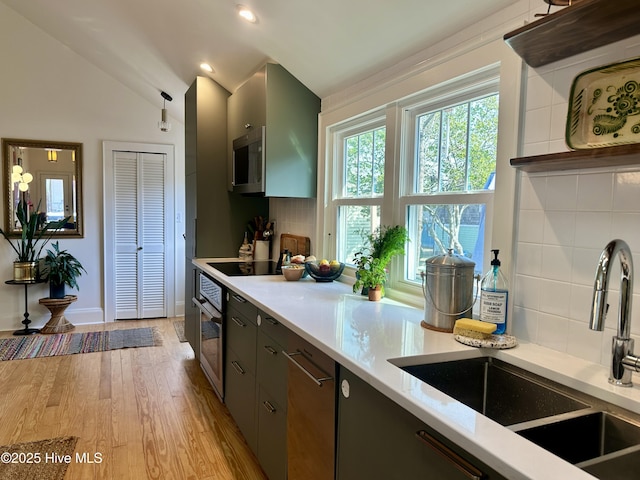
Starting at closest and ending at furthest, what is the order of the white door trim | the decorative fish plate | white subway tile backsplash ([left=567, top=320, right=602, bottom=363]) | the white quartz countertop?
the white quartz countertop, the decorative fish plate, white subway tile backsplash ([left=567, top=320, right=602, bottom=363]), the white door trim

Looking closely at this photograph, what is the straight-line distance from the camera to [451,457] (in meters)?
0.93

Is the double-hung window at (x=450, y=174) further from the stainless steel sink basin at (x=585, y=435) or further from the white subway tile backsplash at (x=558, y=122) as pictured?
the stainless steel sink basin at (x=585, y=435)

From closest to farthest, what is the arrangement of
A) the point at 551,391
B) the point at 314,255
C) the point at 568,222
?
the point at 551,391, the point at 568,222, the point at 314,255

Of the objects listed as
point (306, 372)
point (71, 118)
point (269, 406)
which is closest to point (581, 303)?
point (306, 372)

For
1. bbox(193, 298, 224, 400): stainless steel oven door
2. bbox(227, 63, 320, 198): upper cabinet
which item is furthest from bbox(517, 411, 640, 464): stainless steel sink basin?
bbox(227, 63, 320, 198): upper cabinet

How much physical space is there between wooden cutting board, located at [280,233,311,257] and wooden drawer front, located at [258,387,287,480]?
1296 millimetres

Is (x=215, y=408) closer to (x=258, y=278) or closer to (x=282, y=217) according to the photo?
(x=258, y=278)

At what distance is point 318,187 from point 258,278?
738 millimetres

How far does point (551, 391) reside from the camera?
1.23 metres

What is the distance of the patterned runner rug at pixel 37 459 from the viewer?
220 centimetres

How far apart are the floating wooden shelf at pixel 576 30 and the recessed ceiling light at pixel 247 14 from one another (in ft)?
5.37

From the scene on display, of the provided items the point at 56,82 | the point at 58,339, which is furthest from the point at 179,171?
the point at 58,339

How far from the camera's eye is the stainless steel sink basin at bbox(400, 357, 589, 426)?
50.2 inches

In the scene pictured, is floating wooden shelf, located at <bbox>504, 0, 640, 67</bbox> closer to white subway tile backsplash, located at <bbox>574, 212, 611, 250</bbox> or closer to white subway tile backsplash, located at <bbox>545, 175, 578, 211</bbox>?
white subway tile backsplash, located at <bbox>545, 175, 578, 211</bbox>
